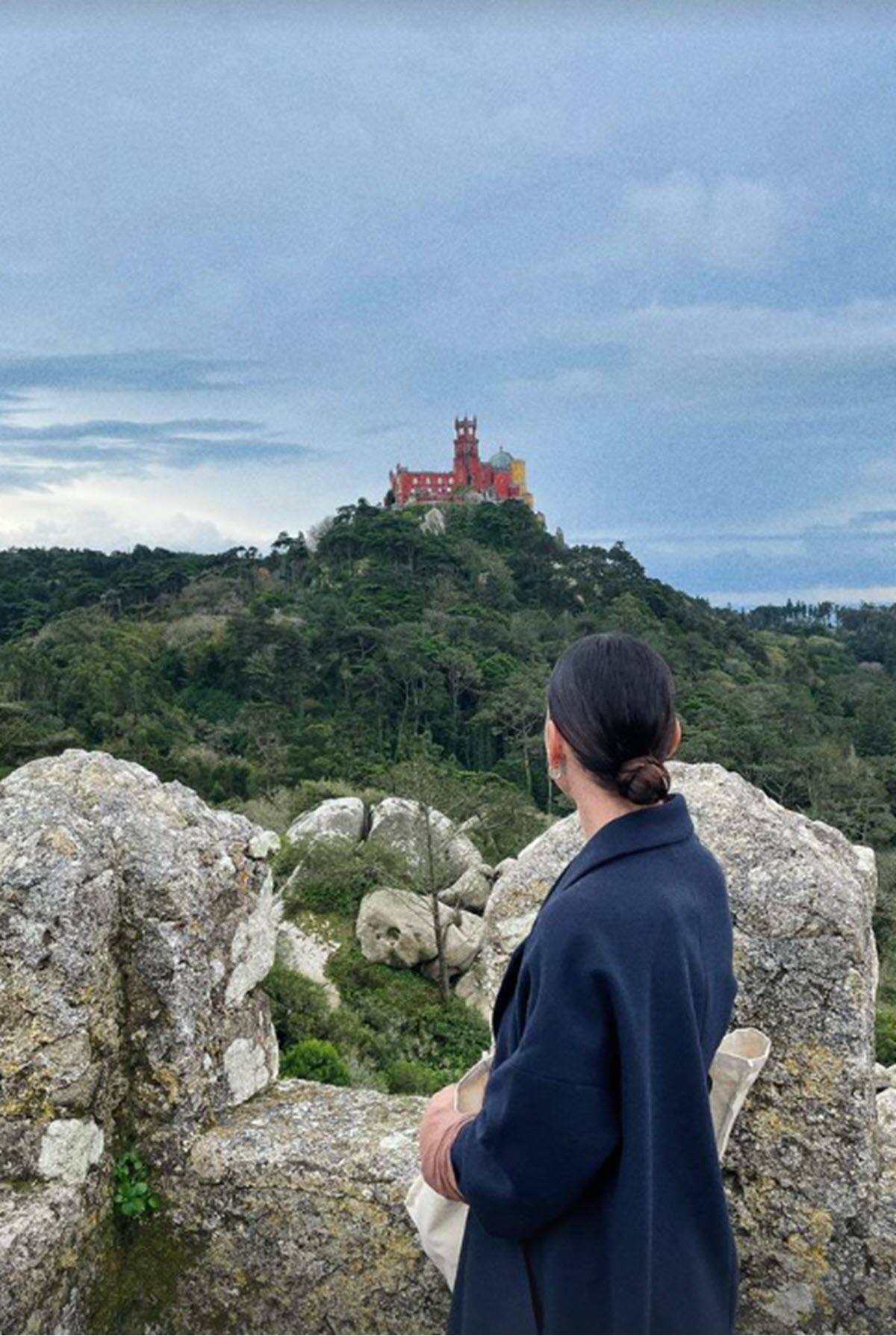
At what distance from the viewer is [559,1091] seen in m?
1.42

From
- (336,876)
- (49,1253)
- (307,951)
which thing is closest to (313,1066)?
(49,1253)

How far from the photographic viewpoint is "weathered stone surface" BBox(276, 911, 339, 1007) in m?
14.4

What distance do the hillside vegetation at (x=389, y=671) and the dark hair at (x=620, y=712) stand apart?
13346mm

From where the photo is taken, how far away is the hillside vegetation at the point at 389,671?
1321 inches

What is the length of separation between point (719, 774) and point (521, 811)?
22.0 m

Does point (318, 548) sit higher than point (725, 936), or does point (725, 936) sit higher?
point (318, 548)

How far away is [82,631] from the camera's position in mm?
47312

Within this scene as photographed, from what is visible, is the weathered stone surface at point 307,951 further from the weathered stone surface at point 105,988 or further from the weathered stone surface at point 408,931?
the weathered stone surface at point 105,988

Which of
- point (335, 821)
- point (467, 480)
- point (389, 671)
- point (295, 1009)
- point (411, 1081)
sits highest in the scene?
point (467, 480)

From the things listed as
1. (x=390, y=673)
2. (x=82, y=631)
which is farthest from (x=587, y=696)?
(x=82, y=631)

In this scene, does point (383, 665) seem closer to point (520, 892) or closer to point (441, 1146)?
point (520, 892)

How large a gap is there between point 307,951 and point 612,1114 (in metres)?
15.6

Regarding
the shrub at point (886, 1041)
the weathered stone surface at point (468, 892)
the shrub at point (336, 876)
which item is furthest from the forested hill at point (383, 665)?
the shrub at point (886, 1041)

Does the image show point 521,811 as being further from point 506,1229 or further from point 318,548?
point 318,548
